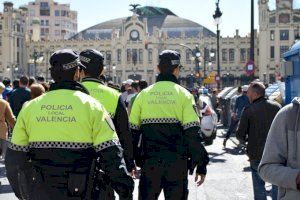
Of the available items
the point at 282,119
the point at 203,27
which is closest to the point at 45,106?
the point at 282,119

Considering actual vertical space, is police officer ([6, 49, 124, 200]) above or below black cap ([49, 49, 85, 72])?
below

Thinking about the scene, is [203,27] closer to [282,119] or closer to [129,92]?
[129,92]

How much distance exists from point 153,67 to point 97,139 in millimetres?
Answer: 104876

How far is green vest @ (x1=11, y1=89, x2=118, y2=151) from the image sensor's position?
4305 mm

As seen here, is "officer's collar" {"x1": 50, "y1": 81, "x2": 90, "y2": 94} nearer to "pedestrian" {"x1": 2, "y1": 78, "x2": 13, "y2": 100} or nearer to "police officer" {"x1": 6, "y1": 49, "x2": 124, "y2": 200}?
"police officer" {"x1": 6, "y1": 49, "x2": 124, "y2": 200}

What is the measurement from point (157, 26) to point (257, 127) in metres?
116

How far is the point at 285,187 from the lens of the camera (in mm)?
3447

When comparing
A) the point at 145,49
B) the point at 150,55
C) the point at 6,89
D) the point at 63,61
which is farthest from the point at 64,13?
the point at 63,61

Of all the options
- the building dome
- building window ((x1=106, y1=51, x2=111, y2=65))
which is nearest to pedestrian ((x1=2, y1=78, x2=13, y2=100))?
building window ((x1=106, y1=51, x2=111, y2=65))

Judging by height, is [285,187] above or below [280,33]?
Answer: below

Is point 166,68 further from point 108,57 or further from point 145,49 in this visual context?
point 108,57

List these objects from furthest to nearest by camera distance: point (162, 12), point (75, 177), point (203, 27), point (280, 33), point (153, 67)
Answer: point (162, 12) → point (203, 27) → point (153, 67) → point (280, 33) → point (75, 177)

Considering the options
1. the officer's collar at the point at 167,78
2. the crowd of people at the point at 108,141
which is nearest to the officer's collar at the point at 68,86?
the crowd of people at the point at 108,141

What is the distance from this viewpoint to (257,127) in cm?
762
